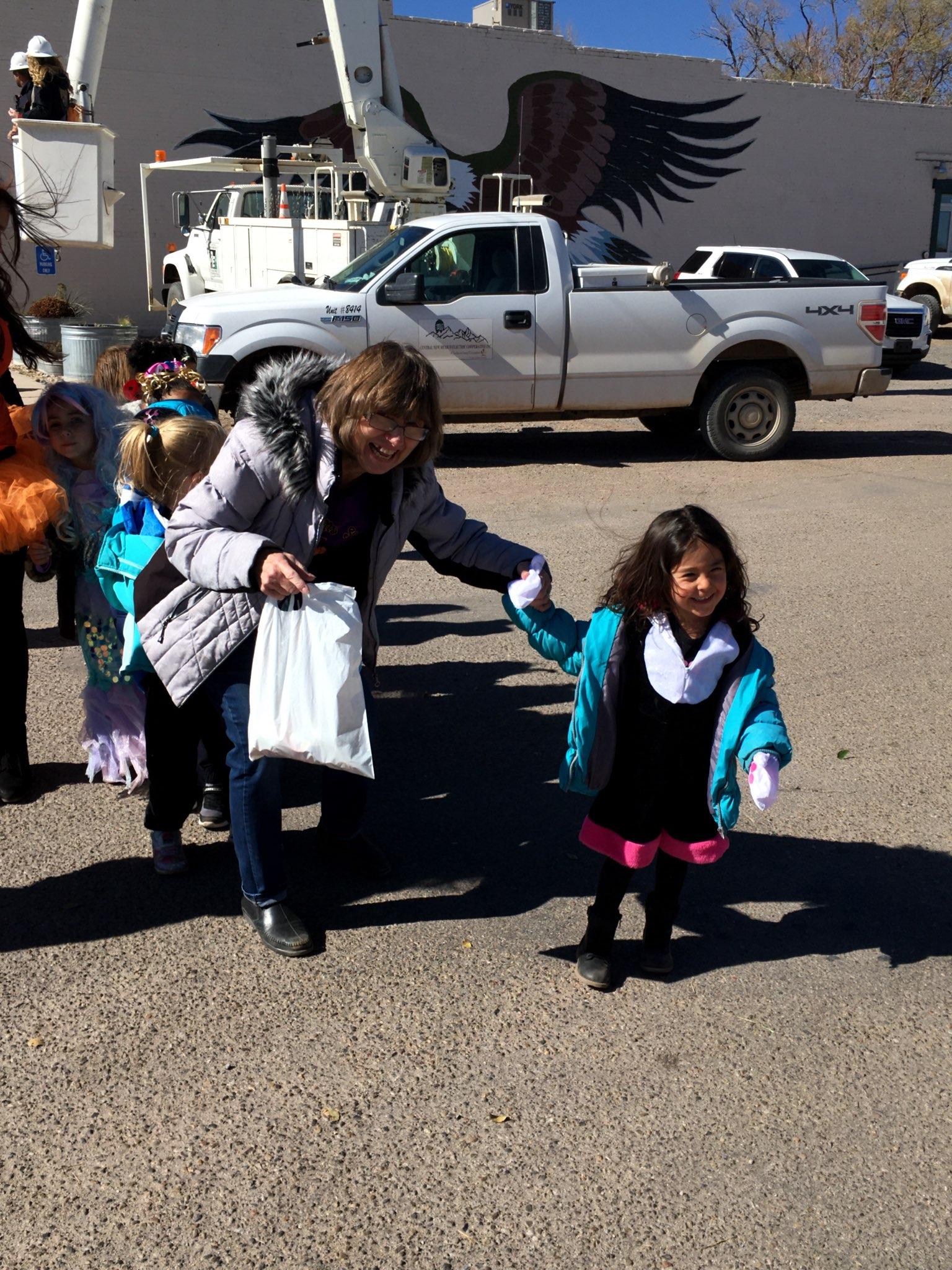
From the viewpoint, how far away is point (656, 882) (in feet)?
10.9

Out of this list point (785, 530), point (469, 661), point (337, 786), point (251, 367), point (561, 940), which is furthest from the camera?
point (251, 367)

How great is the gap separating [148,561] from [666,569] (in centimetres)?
169

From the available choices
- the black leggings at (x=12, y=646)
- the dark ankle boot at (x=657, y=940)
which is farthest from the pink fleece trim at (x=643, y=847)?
the black leggings at (x=12, y=646)

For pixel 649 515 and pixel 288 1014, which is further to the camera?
pixel 649 515

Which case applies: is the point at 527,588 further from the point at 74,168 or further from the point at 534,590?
the point at 74,168

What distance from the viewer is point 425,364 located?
9.92ft

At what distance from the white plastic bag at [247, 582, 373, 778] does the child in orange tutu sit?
4.30 ft

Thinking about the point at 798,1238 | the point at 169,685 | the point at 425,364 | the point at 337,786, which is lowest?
the point at 798,1238

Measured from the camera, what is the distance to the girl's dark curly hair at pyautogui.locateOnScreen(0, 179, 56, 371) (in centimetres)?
344

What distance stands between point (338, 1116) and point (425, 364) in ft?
6.13

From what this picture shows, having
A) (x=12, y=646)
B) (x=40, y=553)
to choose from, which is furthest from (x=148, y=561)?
(x=12, y=646)

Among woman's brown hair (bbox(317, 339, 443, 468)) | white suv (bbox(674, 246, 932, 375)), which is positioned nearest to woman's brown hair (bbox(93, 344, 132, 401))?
woman's brown hair (bbox(317, 339, 443, 468))

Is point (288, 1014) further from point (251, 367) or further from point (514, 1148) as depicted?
point (251, 367)

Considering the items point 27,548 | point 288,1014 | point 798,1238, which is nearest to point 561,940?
point 288,1014
